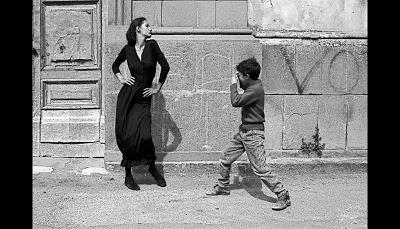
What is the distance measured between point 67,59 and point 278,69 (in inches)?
124

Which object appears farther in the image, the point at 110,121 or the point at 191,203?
the point at 110,121

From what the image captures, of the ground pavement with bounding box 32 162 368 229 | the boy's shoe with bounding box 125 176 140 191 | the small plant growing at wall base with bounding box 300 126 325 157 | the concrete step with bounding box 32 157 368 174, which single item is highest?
the small plant growing at wall base with bounding box 300 126 325 157

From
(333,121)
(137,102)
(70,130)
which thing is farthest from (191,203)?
(70,130)

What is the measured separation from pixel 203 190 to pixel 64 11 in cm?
357

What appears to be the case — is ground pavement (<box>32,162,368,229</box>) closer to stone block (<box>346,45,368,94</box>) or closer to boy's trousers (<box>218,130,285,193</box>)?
boy's trousers (<box>218,130,285,193</box>)

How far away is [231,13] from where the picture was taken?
715cm

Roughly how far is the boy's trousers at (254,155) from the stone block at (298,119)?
1.68 metres

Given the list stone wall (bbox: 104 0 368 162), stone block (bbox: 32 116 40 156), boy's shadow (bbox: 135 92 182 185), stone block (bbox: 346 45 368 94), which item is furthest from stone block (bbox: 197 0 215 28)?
stone block (bbox: 32 116 40 156)

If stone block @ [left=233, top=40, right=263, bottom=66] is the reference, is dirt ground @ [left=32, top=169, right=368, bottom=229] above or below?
below

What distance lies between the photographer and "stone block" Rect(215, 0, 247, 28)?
7141mm

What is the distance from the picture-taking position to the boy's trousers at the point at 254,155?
5.29 meters

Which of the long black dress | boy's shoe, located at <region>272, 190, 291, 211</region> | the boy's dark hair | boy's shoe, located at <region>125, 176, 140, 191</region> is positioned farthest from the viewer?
boy's shoe, located at <region>125, 176, 140, 191</region>

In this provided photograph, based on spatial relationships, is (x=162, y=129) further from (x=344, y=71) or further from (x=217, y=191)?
(x=344, y=71)

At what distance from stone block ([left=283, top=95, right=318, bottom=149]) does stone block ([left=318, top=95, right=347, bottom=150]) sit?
100mm
